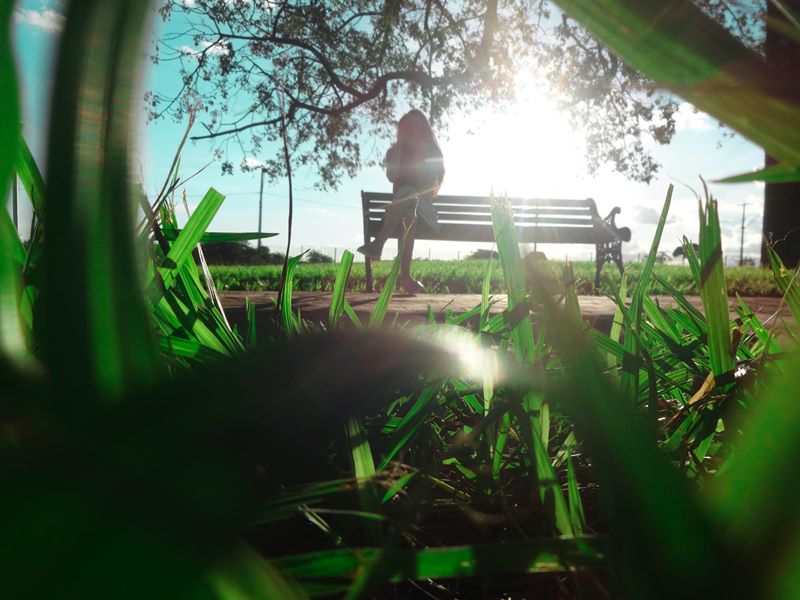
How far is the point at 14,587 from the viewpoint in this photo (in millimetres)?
153

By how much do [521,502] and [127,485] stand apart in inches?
13.0

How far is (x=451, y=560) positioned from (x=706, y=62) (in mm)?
233

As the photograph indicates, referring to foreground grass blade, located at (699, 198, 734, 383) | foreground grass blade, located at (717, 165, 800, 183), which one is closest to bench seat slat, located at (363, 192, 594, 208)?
foreground grass blade, located at (699, 198, 734, 383)

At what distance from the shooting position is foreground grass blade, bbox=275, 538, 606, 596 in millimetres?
215

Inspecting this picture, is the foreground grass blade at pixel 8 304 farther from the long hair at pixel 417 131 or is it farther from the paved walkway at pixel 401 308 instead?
the long hair at pixel 417 131

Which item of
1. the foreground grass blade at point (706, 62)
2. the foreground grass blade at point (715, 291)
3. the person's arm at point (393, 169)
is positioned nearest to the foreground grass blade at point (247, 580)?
the foreground grass blade at point (706, 62)

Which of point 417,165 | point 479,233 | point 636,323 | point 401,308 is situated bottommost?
point 401,308

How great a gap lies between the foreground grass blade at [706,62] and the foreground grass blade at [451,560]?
187 millimetres

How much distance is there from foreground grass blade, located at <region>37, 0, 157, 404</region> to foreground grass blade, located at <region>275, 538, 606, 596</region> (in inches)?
4.3

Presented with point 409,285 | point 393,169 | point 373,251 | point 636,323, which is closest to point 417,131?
point 393,169

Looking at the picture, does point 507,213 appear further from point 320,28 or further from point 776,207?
point 320,28

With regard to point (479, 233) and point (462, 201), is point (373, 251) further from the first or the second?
point (462, 201)

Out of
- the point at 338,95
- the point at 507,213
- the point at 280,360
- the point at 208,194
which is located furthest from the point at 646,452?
the point at 338,95

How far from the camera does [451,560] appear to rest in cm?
22
